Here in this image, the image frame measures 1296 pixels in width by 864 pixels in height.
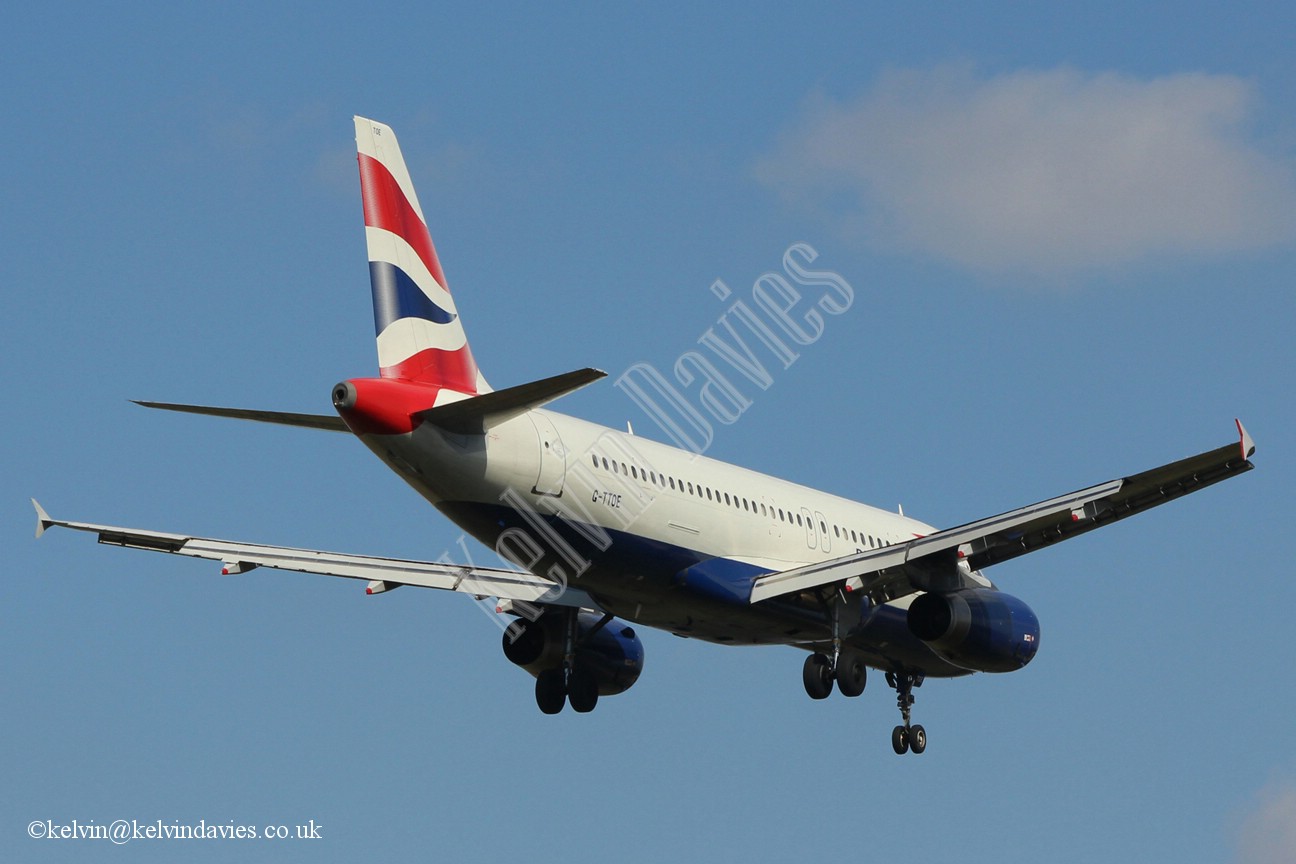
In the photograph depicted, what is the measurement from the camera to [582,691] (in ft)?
121

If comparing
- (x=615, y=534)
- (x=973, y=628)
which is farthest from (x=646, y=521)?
(x=973, y=628)

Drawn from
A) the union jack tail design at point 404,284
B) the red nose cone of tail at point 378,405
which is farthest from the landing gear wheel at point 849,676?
the red nose cone of tail at point 378,405

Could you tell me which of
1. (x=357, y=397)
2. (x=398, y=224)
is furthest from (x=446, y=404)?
(x=398, y=224)

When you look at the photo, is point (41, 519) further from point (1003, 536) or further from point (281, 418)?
point (1003, 536)

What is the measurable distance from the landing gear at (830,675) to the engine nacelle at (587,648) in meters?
4.75

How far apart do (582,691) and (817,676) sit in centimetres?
502

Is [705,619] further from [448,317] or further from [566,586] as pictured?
[448,317]

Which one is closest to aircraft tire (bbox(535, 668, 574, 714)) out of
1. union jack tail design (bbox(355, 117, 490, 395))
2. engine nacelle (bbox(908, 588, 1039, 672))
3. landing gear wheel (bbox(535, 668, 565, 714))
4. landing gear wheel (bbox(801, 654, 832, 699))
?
landing gear wheel (bbox(535, 668, 565, 714))

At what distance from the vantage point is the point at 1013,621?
3562cm

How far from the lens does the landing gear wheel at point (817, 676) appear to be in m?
34.7

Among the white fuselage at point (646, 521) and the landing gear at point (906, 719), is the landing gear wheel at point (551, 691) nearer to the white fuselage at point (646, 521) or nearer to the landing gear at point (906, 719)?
the white fuselage at point (646, 521)

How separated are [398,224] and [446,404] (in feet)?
11.2

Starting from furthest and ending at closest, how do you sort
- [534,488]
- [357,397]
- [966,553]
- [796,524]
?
[796,524] < [966,553] < [534,488] < [357,397]

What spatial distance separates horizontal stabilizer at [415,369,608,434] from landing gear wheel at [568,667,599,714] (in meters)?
9.51
